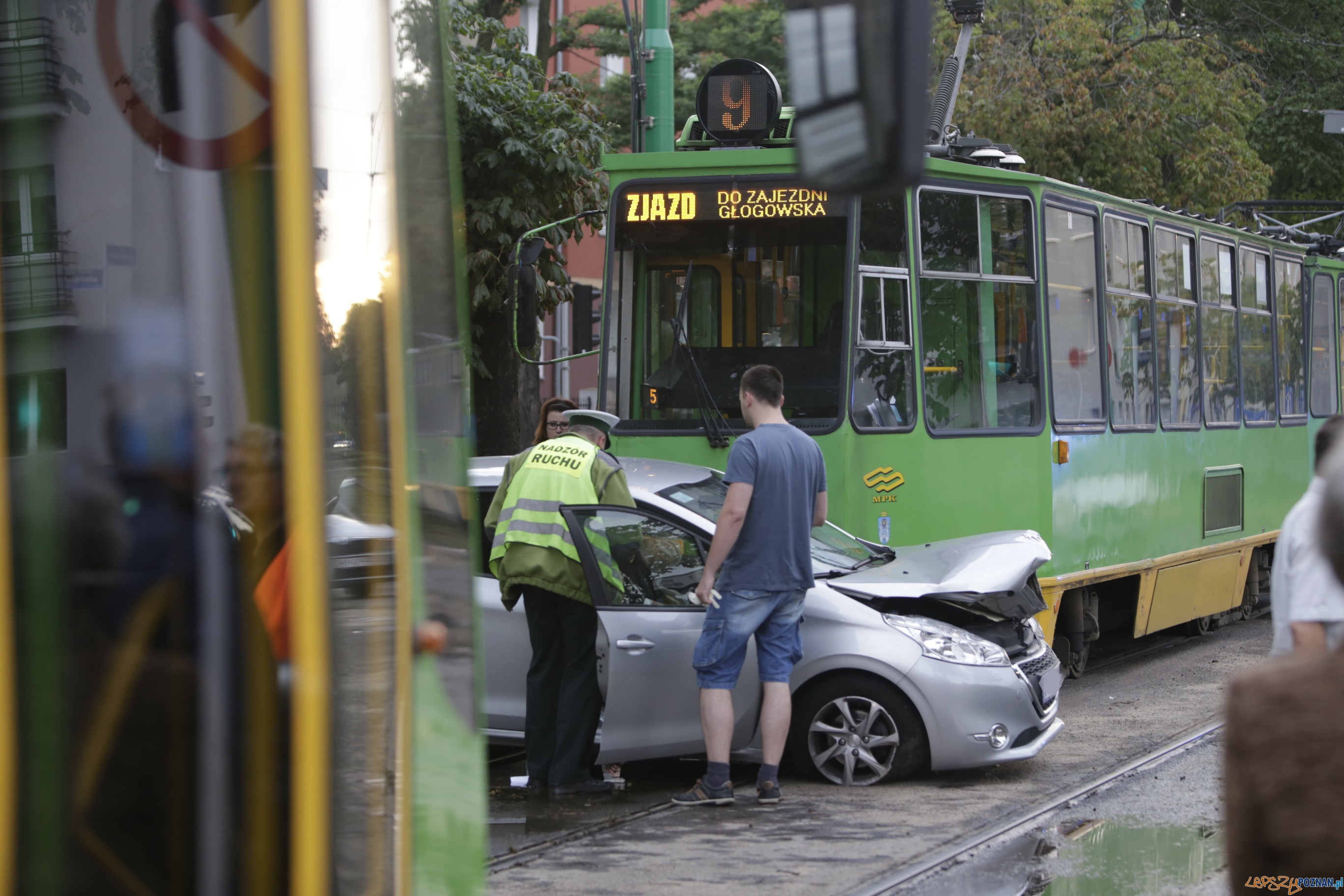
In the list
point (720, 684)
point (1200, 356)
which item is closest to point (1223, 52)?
point (1200, 356)

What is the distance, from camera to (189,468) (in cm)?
212

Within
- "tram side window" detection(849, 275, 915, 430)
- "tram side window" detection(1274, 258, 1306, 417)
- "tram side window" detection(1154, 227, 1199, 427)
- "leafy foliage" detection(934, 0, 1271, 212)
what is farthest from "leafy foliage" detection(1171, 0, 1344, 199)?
"tram side window" detection(849, 275, 915, 430)

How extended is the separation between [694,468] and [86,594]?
6.47 metres

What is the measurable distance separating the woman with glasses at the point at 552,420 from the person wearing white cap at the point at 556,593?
90 centimetres

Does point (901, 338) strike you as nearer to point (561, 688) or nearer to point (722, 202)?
point (722, 202)

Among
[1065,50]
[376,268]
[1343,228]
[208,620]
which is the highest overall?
[1065,50]

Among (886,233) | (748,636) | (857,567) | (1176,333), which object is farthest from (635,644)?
(1176,333)

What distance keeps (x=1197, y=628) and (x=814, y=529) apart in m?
6.24

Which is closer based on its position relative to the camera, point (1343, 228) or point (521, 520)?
point (521, 520)

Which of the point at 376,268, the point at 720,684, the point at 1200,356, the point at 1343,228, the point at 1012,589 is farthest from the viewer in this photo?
the point at 1343,228

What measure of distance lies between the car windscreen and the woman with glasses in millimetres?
777

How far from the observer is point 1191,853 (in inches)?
243

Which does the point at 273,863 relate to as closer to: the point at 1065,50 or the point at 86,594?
the point at 86,594

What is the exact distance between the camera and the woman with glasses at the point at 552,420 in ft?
27.6
